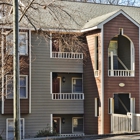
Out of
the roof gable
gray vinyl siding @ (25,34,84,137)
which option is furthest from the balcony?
the roof gable

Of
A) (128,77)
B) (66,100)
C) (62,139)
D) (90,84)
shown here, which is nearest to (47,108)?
(66,100)

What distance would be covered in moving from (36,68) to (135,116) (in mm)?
7952

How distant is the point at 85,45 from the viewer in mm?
31516

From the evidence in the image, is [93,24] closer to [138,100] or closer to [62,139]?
[138,100]

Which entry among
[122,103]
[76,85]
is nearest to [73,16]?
[76,85]

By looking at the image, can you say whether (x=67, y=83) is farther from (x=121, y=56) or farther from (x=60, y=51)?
(x=121, y=56)

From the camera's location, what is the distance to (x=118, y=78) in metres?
30.1

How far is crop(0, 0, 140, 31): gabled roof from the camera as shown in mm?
29578

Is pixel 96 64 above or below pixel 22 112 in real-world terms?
above

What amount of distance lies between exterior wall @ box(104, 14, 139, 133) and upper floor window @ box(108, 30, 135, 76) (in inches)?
14.5

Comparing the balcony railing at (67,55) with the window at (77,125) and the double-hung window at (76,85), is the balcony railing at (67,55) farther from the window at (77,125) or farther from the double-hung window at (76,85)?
the window at (77,125)

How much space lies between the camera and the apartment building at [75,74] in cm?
2955

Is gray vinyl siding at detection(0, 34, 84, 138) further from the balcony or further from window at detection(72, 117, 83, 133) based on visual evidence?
the balcony

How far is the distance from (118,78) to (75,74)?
4.08 metres
